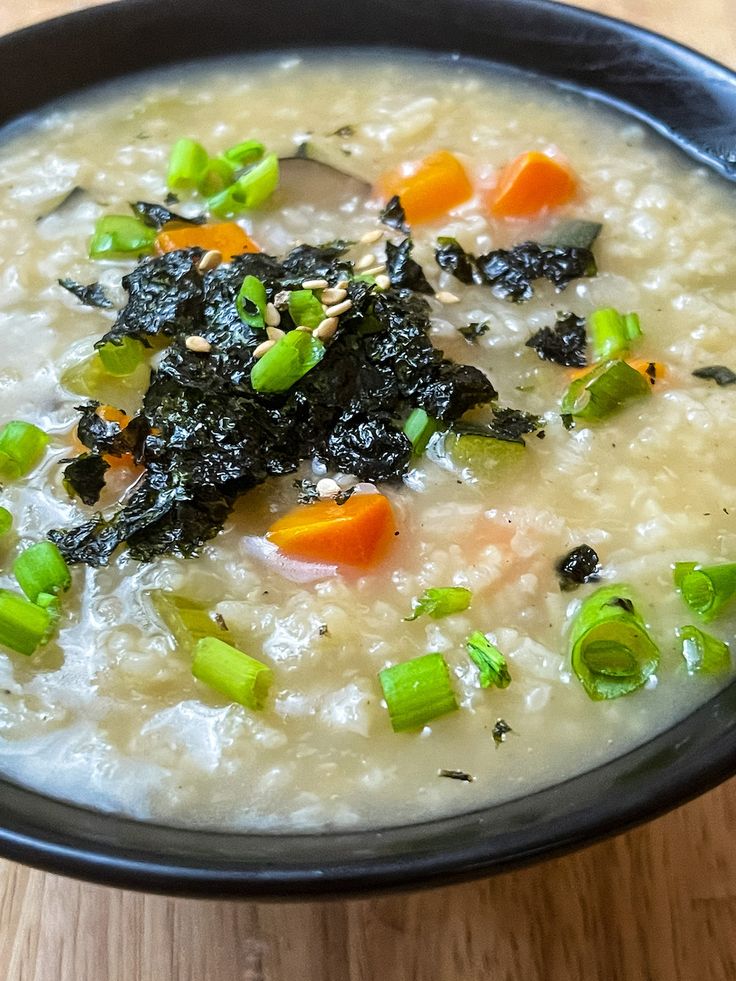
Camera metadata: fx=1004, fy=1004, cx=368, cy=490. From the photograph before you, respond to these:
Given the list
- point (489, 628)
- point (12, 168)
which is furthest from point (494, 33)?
point (489, 628)

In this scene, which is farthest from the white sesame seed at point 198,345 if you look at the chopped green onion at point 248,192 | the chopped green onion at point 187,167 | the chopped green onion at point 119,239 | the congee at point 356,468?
the chopped green onion at point 187,167

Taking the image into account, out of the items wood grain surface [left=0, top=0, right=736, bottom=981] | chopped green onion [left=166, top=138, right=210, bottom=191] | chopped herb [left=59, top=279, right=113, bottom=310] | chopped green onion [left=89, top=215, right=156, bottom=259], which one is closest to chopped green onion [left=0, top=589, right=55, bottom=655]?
wood grain surface [left=0, top=0, right=736, bottom=981]

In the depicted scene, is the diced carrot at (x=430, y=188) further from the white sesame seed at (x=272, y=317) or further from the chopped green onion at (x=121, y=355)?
the chopped green onion at (x=121, y=355)

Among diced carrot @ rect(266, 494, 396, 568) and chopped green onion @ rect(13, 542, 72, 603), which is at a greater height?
chopped green onion @ rect(13, 542, 72, 603)

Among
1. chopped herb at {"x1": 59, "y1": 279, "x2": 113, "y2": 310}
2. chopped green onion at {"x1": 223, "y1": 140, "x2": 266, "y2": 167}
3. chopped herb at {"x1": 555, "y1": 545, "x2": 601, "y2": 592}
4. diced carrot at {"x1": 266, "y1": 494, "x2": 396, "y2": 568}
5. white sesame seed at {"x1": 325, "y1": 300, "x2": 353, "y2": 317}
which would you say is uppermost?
chopped green onion at {"x1": 223, "y1": 140, "x2": 266, "y2": 167}

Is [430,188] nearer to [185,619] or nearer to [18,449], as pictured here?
[18,449]

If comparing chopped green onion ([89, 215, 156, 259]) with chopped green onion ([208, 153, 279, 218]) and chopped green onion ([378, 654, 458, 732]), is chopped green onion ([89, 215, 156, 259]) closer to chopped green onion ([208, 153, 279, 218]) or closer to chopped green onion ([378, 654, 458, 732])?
chopped green onion ([208, 153, 279, 218])
